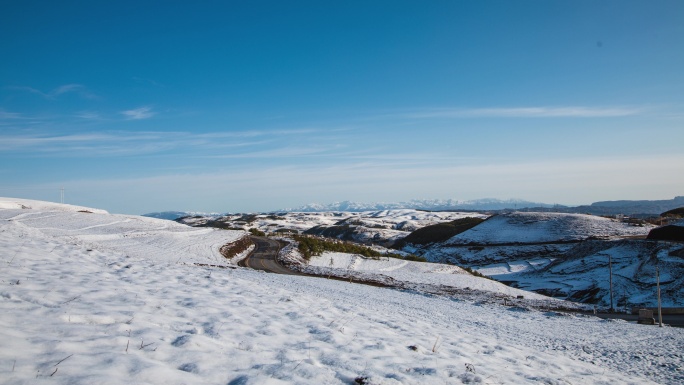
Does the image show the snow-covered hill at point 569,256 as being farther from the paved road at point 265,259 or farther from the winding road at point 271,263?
the paved road at point 265,259

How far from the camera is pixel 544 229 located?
86375mm

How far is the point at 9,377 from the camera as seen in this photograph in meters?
4.73

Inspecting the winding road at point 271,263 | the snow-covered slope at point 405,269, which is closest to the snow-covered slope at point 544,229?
the snow-covered slope at point 405,269

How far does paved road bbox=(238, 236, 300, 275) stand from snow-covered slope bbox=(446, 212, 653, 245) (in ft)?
162

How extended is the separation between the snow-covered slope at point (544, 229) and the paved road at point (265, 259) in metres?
49.5

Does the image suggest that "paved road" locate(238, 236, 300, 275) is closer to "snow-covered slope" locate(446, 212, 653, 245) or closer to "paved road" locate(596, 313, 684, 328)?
"paved road" locate(596, 313, 684, 328)

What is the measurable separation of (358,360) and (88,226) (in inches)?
1945

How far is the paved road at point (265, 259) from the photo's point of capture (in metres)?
38.3

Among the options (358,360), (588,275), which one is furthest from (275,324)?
(588,275)

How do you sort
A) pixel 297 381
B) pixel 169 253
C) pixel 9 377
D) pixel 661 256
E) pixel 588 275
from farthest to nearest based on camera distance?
pixel 588 275 → pixel 661 256 → pixel 169 253 → pixel 297 381 → pixel 9 377

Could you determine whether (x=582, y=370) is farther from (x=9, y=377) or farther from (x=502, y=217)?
(x=502, y=217)

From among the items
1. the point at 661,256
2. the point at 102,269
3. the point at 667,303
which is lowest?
the point at 667,303

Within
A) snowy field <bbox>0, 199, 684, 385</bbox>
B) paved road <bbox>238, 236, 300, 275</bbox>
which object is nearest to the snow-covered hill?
snowy field <bbox>0, 199, 684, 385</bbox>

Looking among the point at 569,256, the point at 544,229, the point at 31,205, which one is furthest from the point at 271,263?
the point at 544,229
